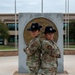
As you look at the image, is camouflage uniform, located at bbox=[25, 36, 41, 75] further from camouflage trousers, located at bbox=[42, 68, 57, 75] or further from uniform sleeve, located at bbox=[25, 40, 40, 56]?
camouflage trousers, located at bbox=[42, 68, 57, 75]

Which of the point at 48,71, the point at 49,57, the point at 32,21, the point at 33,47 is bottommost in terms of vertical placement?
the point at 48,71

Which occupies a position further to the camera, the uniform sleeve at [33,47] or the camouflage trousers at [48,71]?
the uniform sleeve at [33,47]

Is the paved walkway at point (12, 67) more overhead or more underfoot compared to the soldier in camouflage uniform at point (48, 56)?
more underfoot

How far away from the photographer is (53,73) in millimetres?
5301

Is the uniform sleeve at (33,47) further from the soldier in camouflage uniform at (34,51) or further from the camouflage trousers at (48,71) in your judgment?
the camouflage trousers at (48,71)

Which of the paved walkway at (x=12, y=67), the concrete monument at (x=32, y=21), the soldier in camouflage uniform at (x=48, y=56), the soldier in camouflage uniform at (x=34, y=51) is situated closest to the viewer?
the soldier in camouflage uniform at (x=48, y=56)

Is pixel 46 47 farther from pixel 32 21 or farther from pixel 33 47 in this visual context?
pixel 32 21

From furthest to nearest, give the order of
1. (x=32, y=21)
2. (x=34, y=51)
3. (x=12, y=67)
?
(x=12, y=67) < (x=32, y=21) < (x=34, y=51)

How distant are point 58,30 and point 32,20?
114 centimetres

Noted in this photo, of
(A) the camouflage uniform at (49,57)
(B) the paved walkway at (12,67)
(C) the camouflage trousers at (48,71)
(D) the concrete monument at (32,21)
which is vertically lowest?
(B) the paved walkway at (12,67)

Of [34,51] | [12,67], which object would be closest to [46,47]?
[34,51]

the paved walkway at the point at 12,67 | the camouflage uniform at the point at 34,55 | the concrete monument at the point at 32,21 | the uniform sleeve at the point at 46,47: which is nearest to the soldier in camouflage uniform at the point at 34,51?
the camouflage uniform at the point at 34,55

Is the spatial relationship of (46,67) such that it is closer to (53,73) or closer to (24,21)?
(53,73)

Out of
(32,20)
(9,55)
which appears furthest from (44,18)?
(9,55)
